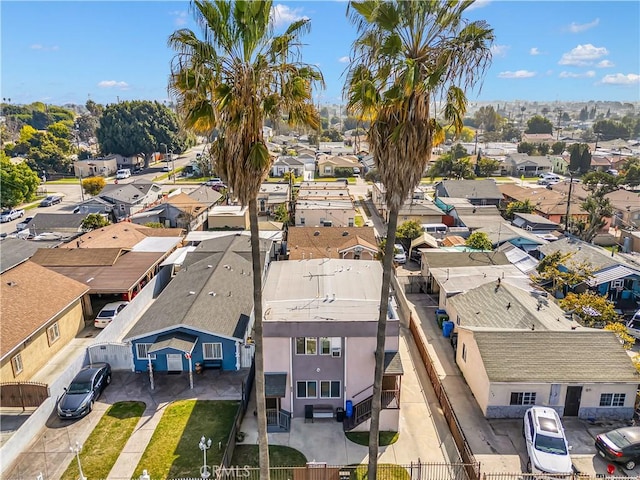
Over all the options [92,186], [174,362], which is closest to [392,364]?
[174,362]

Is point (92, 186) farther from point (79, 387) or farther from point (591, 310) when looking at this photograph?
point (591, 310)

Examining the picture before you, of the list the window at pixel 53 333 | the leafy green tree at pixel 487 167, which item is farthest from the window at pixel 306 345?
the leafy green tree at pixel 487 167

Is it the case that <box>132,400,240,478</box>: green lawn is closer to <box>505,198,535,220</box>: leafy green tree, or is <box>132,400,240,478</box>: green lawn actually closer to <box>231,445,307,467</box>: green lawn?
<box>231,445,307,467</box>: green lawn

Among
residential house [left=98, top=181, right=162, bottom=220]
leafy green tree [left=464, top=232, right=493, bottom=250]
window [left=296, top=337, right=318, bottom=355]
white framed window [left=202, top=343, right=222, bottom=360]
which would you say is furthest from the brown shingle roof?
residential house [left=98, top=181, right=162, bottom=220]

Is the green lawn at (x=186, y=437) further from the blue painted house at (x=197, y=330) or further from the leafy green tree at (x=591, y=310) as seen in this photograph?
the leafy green tree at (x=591, y=310)

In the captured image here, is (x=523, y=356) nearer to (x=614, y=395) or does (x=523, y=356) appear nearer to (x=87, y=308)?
(x=614, y=395)

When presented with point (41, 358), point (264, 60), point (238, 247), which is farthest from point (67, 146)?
point (264, 60)
